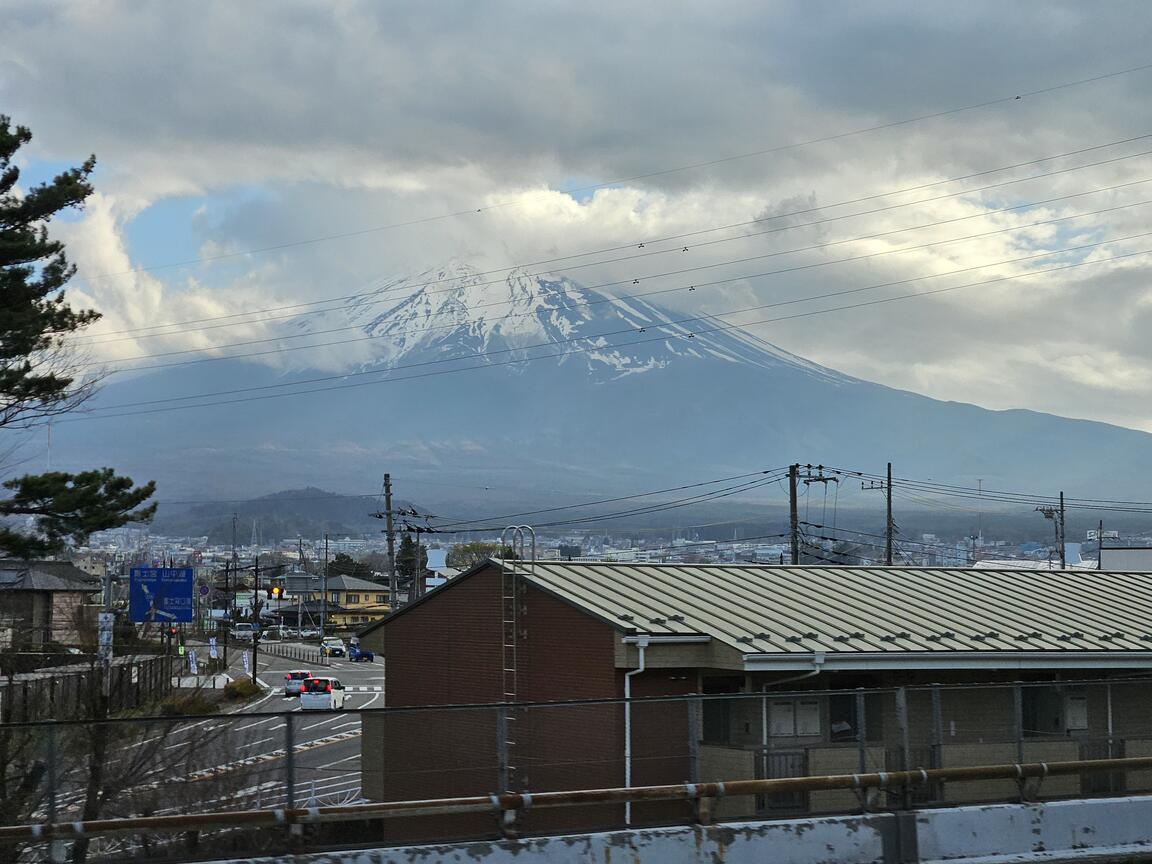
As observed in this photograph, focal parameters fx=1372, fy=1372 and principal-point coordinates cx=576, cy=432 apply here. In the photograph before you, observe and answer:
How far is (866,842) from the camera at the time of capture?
14.3 meters

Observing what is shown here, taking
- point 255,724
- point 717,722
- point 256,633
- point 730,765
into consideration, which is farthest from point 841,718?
point 256,633

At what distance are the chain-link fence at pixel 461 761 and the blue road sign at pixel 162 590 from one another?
61.0 ft

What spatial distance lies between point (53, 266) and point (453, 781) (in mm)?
20233

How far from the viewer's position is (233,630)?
460 feet

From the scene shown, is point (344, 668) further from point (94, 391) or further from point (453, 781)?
point (453, 781)

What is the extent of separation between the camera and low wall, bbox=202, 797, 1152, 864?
1291 cm

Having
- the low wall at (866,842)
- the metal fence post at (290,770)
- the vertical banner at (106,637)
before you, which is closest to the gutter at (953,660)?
the low wall at (866,842)

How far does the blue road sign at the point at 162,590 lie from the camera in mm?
35719

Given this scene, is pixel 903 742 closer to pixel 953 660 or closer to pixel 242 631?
pixel 953 660

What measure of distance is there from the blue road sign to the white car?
1008 inches

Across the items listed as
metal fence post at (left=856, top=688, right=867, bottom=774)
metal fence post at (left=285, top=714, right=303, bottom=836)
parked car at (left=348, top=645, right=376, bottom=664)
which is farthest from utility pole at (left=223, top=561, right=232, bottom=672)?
metal fence post at (left=285, top=714, right=303, bottom=836)

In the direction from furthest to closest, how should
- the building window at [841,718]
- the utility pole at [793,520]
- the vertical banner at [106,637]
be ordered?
1. the utility pole at [793,520]
2. the vertical banner at [106,637]
3. the building window at [841,718]

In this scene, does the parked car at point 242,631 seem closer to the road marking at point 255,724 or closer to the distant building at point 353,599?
the distant building at point 353,599

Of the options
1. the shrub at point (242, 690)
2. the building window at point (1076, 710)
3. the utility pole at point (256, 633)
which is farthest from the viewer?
the utility pole at point (256, 633)
